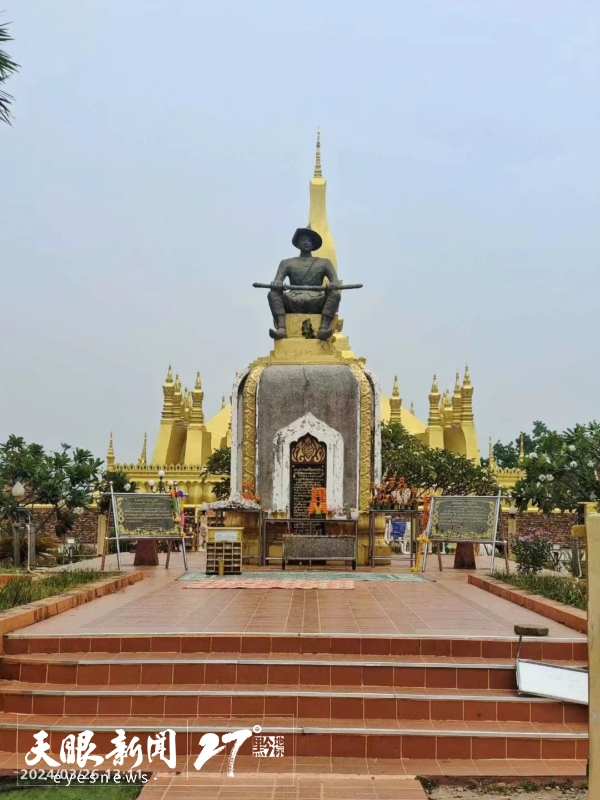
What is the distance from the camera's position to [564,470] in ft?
38.1

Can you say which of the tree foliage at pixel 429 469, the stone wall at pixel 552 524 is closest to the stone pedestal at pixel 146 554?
the tree foliage at pixel 429 469

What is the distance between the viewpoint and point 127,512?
38.1 feet

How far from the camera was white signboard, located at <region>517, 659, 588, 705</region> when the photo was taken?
415 centimetres

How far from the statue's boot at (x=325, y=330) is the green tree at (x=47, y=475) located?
15.8ft

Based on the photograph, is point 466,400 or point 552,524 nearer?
point 552,524

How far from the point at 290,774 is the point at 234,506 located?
731cm

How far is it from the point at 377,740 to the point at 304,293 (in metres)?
10.4

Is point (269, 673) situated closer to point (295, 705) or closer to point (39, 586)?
point (295, 705)

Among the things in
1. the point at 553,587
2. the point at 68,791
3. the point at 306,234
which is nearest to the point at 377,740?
the point at 68,791

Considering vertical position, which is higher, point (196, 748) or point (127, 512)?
point (127, 512)

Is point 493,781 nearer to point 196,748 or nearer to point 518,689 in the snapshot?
point 518,689

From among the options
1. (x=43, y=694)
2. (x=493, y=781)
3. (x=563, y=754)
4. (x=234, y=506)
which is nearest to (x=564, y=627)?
(x=563, y=754)

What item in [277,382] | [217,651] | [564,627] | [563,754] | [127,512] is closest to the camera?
[563,754]

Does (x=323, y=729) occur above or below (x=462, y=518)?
below
